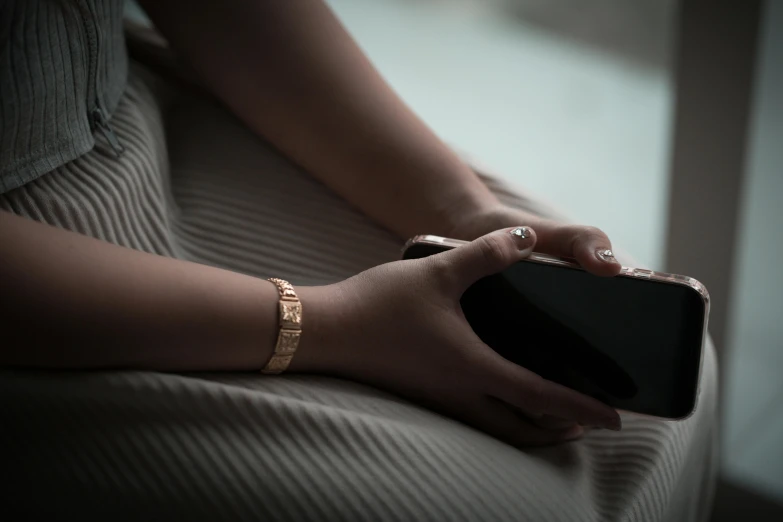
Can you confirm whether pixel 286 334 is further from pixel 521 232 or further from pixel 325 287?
pixel 521 232

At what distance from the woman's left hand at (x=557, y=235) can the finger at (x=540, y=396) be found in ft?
0.31

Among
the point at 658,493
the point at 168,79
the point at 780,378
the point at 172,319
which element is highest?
the point at 168,79

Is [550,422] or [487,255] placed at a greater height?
[487,255]

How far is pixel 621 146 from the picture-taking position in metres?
1.37

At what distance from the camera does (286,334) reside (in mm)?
515

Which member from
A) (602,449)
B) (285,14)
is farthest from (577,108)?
(602,449)

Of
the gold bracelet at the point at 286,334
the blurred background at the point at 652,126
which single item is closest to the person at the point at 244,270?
the gold bracelet at the point at 286,334

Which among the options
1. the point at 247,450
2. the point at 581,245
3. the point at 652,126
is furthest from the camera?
the point at 652,126

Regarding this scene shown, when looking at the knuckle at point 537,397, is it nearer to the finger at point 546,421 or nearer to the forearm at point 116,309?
the finger at point 546,421

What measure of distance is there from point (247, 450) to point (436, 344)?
0.53ft

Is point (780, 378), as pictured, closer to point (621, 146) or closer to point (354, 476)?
point (621, 146)

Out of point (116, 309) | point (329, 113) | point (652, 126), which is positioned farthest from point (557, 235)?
point (652, 126)

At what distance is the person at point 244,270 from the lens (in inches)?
17.9

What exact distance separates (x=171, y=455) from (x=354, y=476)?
0.12 meters
